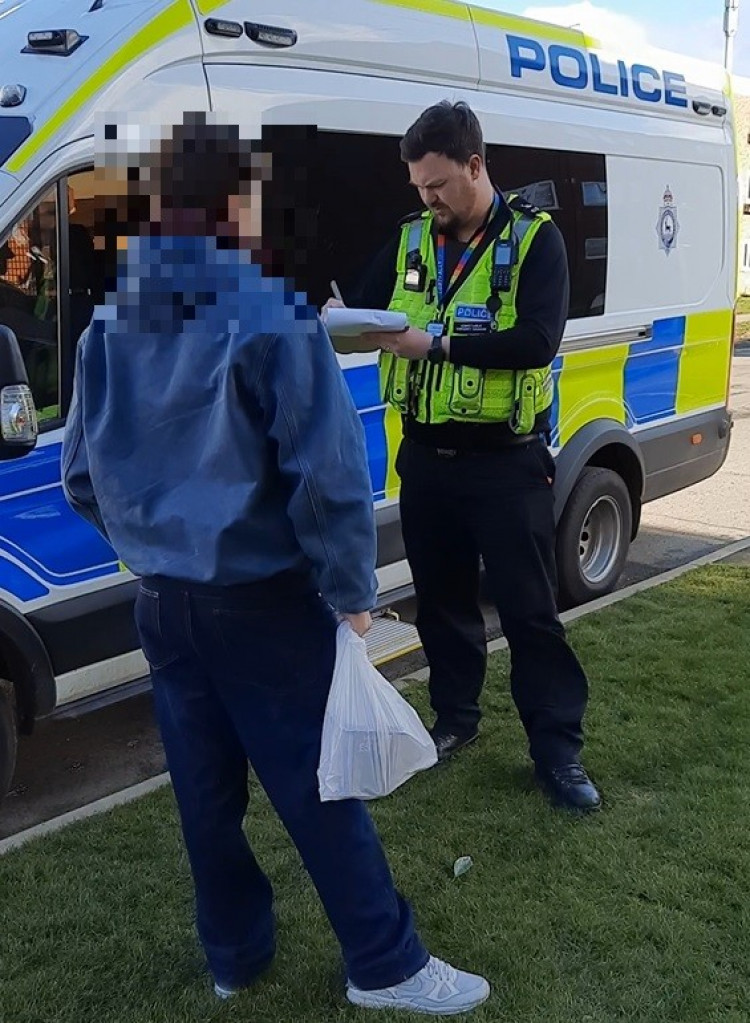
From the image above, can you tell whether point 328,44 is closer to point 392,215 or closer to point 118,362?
point 392,215

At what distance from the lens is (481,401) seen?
3104 millimetres

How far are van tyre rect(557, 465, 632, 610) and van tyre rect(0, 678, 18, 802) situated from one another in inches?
107

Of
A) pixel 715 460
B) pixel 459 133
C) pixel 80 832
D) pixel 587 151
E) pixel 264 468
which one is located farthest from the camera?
pixel 715 460

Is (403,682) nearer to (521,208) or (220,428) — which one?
(521,208)

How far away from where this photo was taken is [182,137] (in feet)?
6.08

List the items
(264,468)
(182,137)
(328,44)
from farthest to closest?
1. (328,44)
2. (264,468)
3. (182,137)

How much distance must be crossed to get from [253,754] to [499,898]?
3.20 ft

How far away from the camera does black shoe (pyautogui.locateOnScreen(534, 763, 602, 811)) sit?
3215 mm

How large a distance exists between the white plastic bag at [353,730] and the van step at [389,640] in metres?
1.89

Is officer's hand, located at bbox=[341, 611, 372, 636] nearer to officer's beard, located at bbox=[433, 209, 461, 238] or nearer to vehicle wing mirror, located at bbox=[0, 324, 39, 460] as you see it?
vehicle wing mirror, located at bbox=[0, 324, 39, 460]

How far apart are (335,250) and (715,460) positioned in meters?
3.09

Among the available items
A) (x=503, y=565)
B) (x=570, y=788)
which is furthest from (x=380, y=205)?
(x=570, y=788)

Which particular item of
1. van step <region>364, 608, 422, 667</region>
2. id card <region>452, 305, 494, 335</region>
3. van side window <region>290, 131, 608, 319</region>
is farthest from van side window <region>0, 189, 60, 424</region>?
van step <region>364, 608, 422, 667</region>

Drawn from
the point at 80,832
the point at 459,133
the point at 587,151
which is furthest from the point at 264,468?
the point at 587,151
